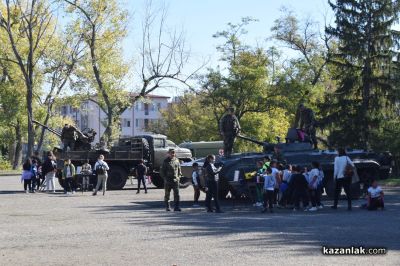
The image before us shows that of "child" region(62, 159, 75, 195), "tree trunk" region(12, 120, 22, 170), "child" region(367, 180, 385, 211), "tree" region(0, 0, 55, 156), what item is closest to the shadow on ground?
"child" region(367, 180, 385, 211)

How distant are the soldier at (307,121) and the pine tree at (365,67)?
51.9 feet

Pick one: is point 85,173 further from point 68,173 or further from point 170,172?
point 170,172

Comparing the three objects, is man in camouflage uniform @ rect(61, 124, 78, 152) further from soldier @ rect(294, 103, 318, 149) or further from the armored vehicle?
soldier @ rect(294, 103, 318, 149)

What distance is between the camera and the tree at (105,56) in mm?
45750

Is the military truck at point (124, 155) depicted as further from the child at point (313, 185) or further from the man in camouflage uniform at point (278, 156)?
the child at point (313, 185)

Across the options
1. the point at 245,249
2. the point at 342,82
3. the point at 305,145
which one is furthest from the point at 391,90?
the point at 245,249

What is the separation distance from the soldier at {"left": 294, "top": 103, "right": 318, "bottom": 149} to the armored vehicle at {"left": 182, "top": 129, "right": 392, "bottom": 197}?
58 cm

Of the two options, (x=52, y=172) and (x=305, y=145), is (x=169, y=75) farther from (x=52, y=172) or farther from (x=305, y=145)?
(x=305, y=145)

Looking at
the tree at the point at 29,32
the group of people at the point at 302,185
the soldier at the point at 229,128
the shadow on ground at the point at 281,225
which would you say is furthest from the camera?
the tree at the point at 29,32

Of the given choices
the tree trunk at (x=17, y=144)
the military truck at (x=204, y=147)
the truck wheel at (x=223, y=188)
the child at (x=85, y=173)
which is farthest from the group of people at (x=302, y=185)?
the tree trunk at (x=17, y=144)

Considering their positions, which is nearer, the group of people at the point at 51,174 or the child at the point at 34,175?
the group of people at the point at 51,174

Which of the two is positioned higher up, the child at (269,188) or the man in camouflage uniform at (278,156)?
the man in camouflage uniform at (278,156)

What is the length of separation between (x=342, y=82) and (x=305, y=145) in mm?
18581

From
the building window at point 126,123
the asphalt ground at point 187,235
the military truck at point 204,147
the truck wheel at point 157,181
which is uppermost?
the building window at point 126,123
